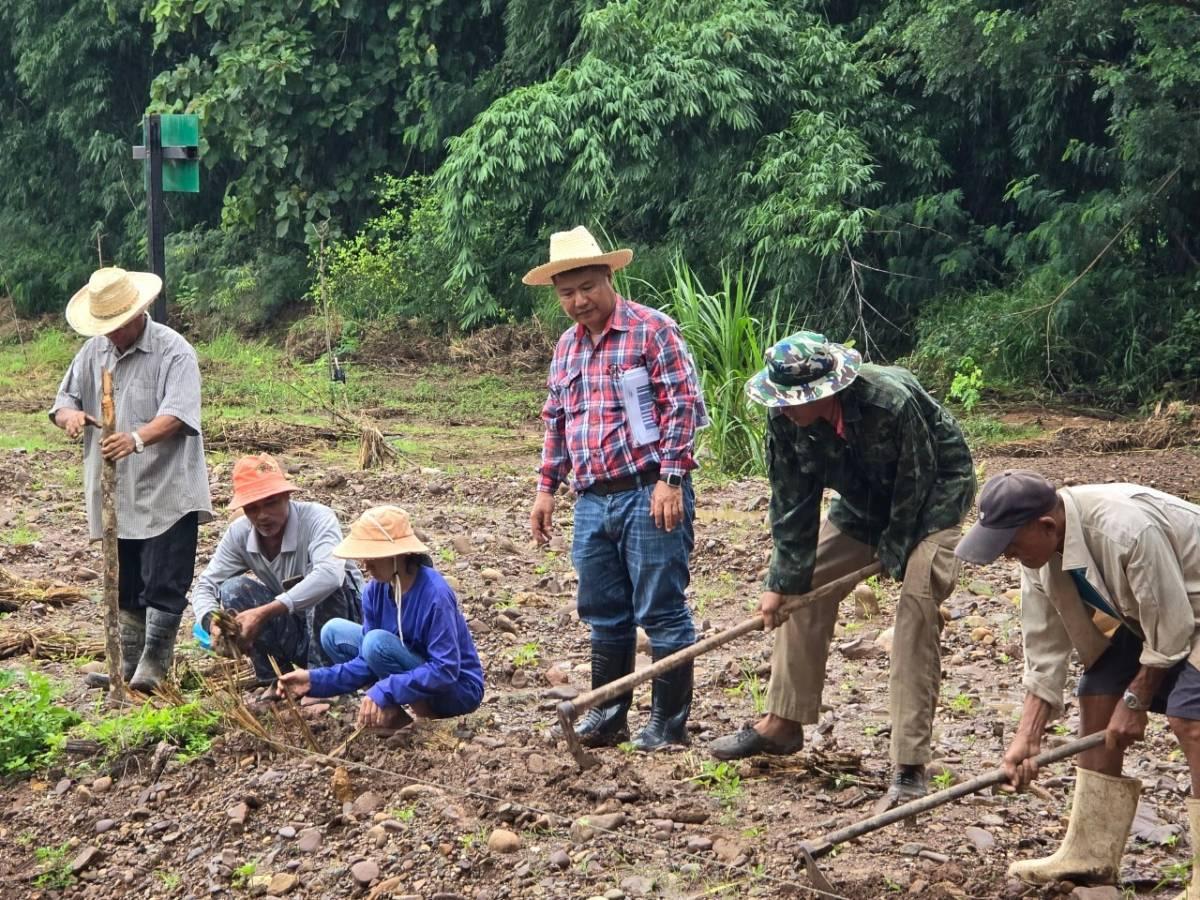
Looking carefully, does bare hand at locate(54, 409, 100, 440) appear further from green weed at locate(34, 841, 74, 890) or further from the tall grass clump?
the tall grass clump

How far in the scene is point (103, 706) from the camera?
5859 millimetres

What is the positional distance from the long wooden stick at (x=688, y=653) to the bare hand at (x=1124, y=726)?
0.95 meters

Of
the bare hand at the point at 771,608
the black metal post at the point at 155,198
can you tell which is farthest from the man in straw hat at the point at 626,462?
the black metal post at the point at 155,198

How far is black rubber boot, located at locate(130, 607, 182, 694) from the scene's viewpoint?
19.2 feet

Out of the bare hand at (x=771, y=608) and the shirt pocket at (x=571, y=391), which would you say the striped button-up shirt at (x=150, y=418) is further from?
the bare hand at (x=771, y=608)

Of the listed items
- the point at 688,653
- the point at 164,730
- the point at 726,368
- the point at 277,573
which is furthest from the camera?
the point at 726,368

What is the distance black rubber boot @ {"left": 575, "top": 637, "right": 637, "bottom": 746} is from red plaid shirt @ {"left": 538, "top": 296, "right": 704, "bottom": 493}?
588 millimetres

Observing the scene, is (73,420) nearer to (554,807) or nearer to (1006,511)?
(554,807)

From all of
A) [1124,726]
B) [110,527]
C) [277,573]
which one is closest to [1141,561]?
[1124,726]

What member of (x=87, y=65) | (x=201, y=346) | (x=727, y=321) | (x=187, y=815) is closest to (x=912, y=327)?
(x=727, y=321)

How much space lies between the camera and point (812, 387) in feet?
14.1

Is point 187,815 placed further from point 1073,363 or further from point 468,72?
point 468,72

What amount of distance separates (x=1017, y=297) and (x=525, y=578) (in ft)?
26.6

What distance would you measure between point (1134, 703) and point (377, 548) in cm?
235
